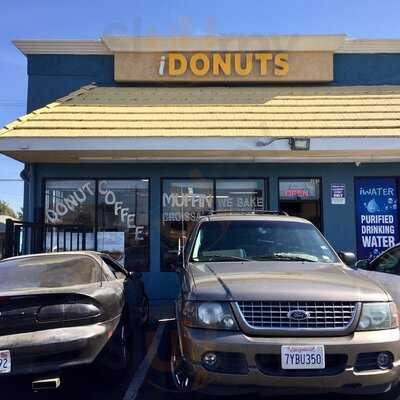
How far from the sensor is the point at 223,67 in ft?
43.5

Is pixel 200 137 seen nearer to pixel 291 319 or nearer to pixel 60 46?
pixel 60 46

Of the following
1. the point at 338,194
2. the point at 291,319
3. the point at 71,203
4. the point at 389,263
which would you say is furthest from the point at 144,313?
the point at 338,194

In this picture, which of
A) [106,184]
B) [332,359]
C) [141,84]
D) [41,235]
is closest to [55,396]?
[332,359]

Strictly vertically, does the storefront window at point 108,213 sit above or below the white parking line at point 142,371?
above

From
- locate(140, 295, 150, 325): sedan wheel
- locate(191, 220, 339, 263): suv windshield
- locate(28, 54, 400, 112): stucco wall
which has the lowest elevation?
locate(140, 295, 150, 325): sedan wheel

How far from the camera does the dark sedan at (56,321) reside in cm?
481

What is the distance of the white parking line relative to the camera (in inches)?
217

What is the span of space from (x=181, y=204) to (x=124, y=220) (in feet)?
4.70

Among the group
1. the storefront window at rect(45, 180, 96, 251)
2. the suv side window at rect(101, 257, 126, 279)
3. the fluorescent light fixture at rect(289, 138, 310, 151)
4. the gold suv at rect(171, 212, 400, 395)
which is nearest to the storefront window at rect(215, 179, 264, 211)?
the fluorescent light fixture at rect(289, 138, 310, 151)

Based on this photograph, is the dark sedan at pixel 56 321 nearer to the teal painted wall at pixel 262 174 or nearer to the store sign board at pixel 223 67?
the teal painted wall at pixel 262 174

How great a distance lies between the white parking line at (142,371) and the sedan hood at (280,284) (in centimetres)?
152

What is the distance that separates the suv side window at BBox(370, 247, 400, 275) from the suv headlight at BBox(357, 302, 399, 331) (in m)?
2.57

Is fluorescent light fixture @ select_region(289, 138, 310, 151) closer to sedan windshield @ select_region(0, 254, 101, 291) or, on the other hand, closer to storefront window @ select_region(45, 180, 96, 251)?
storefront window @ select_region(45, 180, 96, 251)

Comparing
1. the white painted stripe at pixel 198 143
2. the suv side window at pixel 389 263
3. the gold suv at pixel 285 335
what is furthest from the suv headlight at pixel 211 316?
the white painted stripe at pixel 198 143
